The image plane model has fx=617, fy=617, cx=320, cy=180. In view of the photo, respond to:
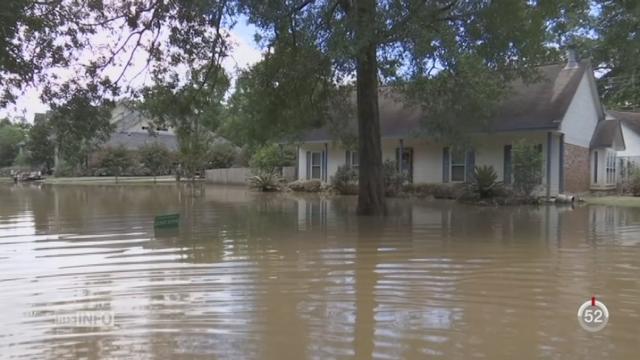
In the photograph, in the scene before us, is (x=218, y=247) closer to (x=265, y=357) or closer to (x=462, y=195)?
(x=265, y=357)

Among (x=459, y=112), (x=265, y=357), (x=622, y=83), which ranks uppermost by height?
(x=622, y=83)

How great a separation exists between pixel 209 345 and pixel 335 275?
329 centimetres

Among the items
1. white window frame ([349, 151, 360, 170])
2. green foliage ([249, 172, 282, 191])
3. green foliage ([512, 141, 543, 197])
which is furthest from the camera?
green foliage ([249, 172, 282, 191])

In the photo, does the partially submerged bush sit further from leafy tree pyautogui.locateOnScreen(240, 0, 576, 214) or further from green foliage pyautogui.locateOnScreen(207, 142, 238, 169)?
green foliage pyautogui.locateOnScreen(207, 142, 238, 169)

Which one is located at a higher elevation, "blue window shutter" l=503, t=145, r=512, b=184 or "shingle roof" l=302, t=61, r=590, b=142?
"shingle roof" l=302, t=61, r=590, b=142

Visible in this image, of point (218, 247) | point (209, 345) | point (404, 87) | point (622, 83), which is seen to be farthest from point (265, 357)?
point (622, 83)

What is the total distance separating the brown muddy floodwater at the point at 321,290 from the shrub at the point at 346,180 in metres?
13.8

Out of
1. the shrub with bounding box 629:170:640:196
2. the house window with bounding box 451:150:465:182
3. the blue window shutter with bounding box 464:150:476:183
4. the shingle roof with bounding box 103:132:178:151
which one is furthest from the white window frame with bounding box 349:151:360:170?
the shingle roof with bounding box 103:132:178:151

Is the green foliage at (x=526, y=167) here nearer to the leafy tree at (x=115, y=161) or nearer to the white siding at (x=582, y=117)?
the white siding at (x=582, y=117)

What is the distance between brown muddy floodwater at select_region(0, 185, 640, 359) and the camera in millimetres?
5328

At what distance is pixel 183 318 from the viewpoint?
6.19 meters

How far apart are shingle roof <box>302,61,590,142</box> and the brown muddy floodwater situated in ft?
32.2

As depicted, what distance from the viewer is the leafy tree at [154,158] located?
55719 millimetres

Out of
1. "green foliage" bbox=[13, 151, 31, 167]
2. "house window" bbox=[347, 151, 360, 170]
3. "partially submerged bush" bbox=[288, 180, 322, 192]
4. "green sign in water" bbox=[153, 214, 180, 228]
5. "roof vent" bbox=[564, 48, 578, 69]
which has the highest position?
"roof vent" bbox=[564, 48, 578, 69]
